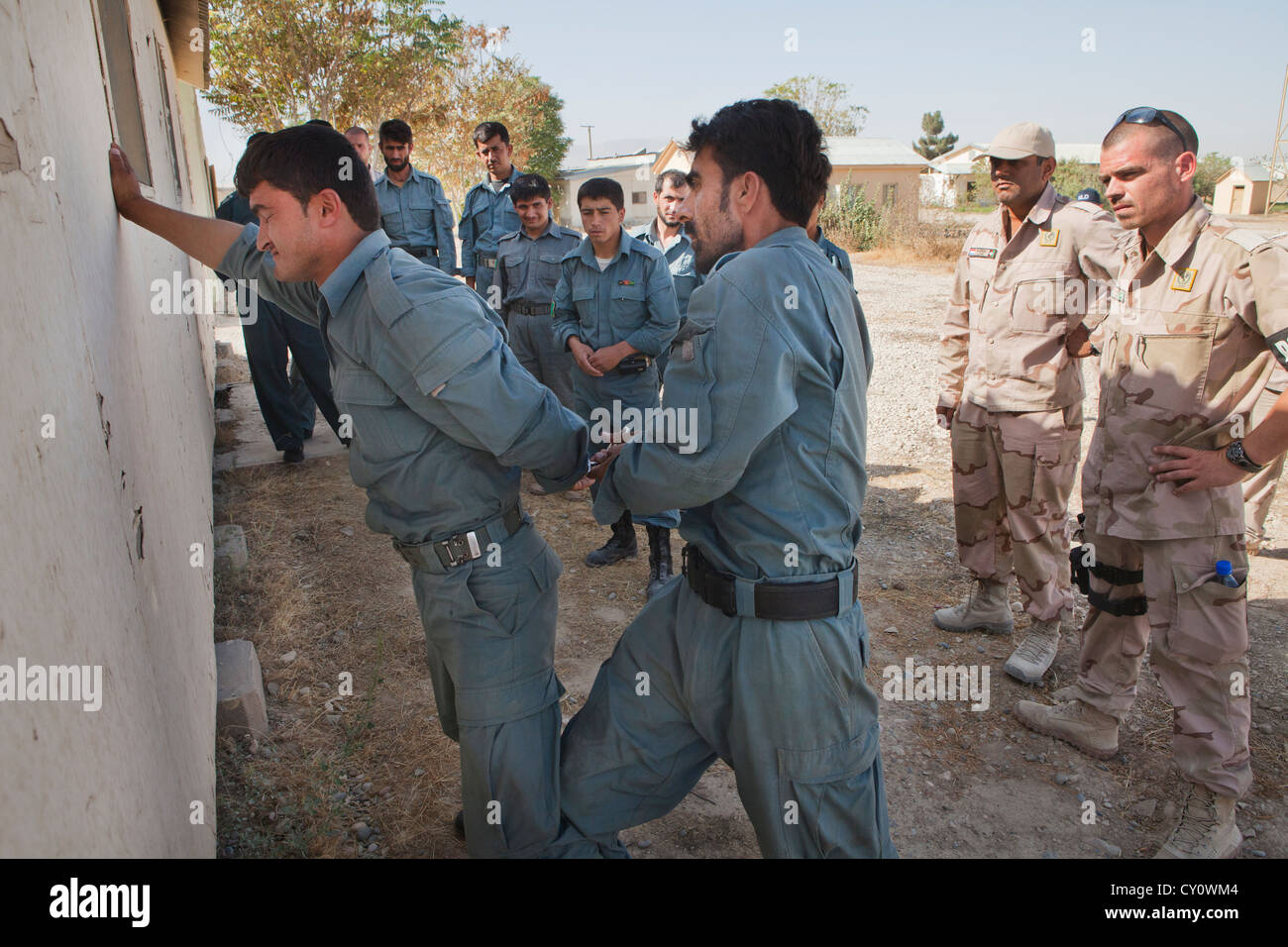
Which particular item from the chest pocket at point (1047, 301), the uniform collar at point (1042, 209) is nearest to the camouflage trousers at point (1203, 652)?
the chest pocket at point (1047, 301)

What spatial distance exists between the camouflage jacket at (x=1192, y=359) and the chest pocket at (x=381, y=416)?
7.16 ft

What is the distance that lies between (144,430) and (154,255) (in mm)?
1201

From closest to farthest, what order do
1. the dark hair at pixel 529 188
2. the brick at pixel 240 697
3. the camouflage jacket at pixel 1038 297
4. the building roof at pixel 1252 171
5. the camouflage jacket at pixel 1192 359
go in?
the camouflage jacket at pixel 1192 359
the brick at pixel 240 697
the camouflage jacket at pixel 1038 297
the dark hair at pixel 529 188
the building roof at pixel 1252 171

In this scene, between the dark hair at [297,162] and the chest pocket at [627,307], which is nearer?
the dark hair at [297,162]

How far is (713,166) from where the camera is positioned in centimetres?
189

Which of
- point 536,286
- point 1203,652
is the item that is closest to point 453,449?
point 1203,652

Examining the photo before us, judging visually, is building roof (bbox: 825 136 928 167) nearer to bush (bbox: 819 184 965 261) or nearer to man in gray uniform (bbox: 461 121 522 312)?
bush (bbox: 819 184 965 261)

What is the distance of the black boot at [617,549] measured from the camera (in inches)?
189

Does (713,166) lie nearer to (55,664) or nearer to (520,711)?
(520,711)

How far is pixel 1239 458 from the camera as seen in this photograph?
2.37 metres

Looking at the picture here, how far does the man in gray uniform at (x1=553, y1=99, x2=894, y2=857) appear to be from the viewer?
175cm

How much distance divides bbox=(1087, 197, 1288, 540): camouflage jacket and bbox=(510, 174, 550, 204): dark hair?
11.7 feet

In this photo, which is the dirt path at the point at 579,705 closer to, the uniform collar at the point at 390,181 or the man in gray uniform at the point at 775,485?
the man in gray uniform at the point at 775,485

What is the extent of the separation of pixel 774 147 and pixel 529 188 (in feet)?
12.5
